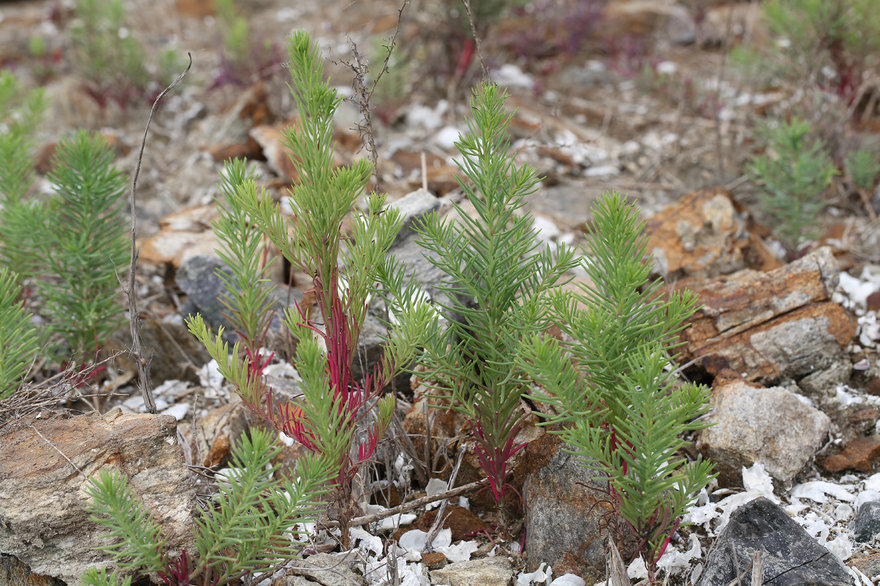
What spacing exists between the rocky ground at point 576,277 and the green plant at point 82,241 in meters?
0.28

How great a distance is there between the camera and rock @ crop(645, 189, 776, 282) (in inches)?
123

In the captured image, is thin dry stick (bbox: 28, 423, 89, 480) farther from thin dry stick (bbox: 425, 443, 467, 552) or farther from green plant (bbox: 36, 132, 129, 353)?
thin dry stick (bbox: 425, 443, 467, 552)

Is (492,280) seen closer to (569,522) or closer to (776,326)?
(569,522)

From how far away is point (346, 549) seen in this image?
1958 mm

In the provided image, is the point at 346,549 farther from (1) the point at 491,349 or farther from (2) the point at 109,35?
(2) the point at 109,35

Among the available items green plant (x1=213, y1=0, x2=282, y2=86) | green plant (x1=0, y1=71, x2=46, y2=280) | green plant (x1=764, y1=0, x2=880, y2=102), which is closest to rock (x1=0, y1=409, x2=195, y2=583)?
green plant (x1=0, y1=71, x2=46, y2=280)

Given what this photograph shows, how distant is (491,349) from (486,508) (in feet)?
1.94

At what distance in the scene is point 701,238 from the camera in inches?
127

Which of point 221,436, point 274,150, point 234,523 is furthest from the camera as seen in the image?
point 274,150

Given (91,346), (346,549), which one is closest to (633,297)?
(346,549)

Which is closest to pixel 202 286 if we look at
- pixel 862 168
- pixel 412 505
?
pixel 412 505

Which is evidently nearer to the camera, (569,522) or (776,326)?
(569,522)

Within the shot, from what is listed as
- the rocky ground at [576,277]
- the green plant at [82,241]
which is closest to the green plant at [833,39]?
the rocky ground at [576,277]

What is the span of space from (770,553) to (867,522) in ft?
1.50
